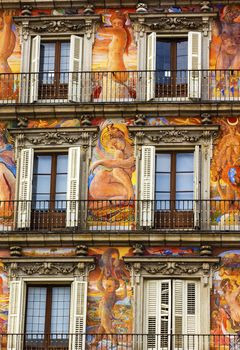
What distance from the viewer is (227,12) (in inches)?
1690

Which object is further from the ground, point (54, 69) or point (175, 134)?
point (54, 69)

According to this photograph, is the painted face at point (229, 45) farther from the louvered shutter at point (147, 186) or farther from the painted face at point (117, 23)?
the louvered shutter at point (147, 186)

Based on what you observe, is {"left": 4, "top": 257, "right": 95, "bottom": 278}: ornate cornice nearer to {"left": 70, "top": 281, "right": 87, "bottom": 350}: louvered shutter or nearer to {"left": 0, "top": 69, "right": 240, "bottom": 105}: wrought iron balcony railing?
{"left": 70, "top": 281, "right": 87, "bottom": 350}: louvered shutter

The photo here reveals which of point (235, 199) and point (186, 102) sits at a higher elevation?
point (186, 102)

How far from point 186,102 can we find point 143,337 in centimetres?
702

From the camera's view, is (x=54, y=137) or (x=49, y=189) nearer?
(x=49, y=189)

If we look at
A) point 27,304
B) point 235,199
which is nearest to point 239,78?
point 235,199

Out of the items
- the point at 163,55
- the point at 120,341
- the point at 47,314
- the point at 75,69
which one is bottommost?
the point at 120,341

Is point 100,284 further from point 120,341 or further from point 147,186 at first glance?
point 147,186

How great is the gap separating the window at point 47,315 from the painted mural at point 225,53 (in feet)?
24.4

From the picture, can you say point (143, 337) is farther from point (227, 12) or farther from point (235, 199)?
point (227, 12)

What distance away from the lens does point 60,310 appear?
40406 millimetres

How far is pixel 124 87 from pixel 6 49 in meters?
3.89

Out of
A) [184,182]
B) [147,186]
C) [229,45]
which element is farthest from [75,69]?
[184,182]
